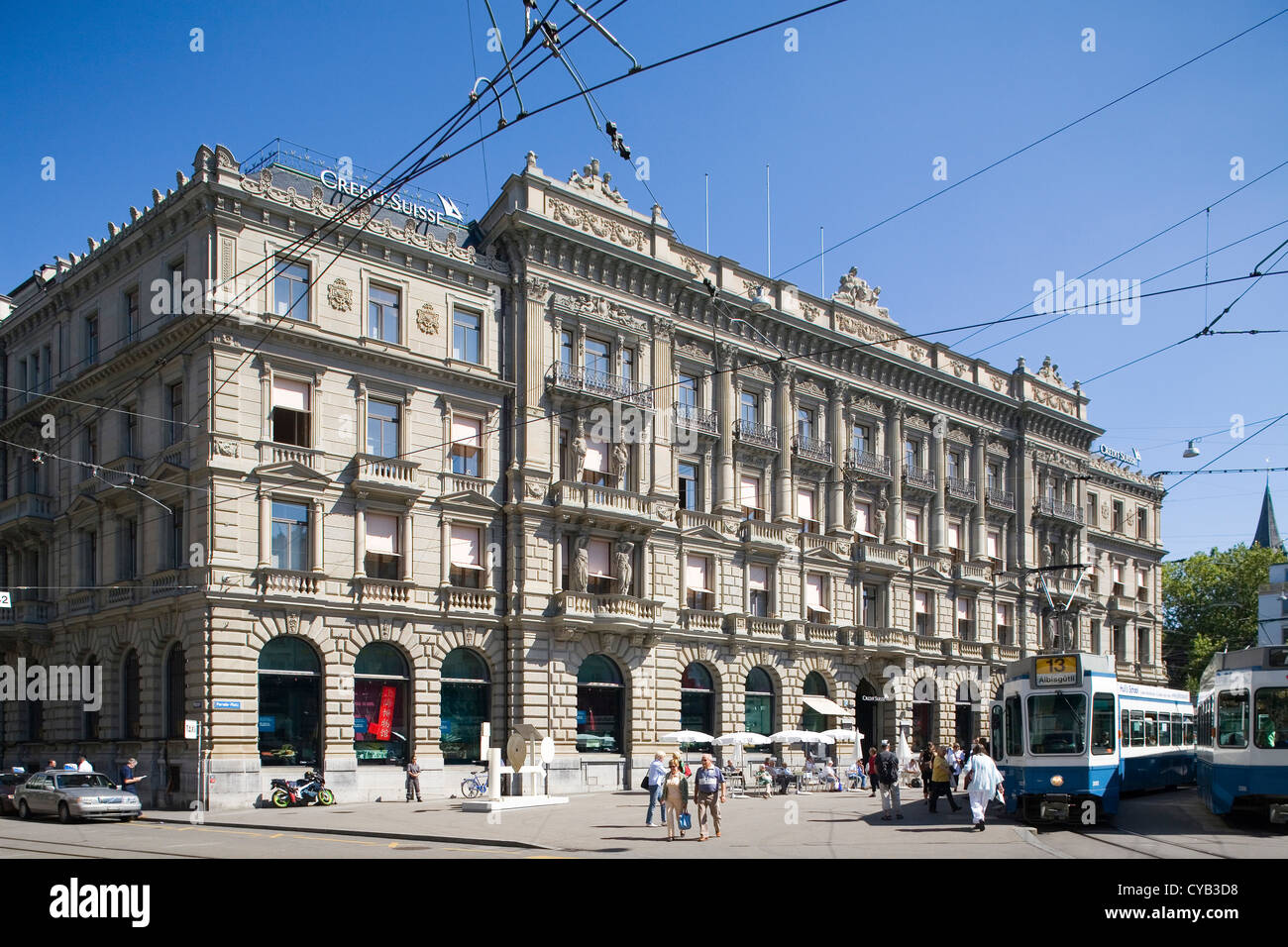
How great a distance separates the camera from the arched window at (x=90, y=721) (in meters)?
40.7

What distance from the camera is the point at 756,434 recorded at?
5041cm

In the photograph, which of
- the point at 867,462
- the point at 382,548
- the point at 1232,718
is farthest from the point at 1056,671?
the point at 867,462

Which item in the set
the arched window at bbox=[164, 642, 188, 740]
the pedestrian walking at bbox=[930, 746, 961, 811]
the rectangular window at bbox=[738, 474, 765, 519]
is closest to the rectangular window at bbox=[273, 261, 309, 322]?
the arched window at bbox=[164, 642, 188, 740]

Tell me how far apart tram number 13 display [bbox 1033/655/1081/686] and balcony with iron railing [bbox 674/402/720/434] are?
Result: 2256cm

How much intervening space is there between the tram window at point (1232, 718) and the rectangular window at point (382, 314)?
26735mm

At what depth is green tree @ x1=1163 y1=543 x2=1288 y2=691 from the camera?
82.4 metres

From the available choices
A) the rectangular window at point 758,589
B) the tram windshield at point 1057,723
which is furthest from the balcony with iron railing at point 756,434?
the tram windshield at point 1057,723

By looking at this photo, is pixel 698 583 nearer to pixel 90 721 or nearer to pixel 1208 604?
pixel 90 721

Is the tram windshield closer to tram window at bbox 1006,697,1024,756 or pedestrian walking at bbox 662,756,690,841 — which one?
tram window at bbox 1006,697,1024,756

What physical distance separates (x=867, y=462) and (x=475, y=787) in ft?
83.5
